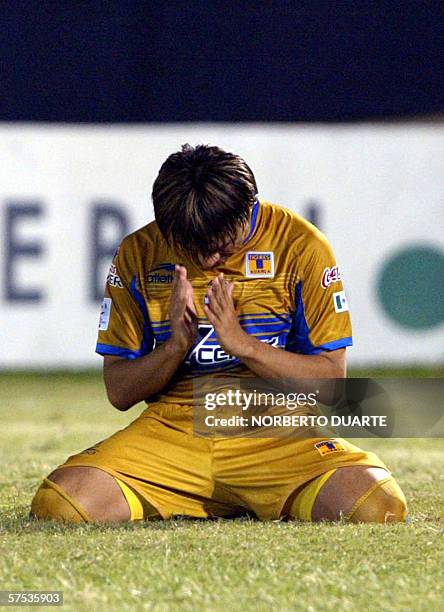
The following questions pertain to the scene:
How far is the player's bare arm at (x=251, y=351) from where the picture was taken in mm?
2910

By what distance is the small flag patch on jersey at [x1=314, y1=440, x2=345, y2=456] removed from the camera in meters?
3.07

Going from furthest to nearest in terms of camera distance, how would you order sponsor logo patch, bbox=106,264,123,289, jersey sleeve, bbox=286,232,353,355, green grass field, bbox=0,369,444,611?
sponsor logo patch, bbox=106,264,123,289, jersey sleeve, bbox=286,232,353,355, green grass field, bbox=0,369,444,611

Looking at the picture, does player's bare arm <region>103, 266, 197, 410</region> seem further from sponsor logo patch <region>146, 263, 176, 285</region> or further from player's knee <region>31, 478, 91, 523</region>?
player's knee <region>31, 478, 91, 523</region>

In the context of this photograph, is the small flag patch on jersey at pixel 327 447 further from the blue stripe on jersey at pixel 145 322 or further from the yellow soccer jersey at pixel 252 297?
the blue stripe on jersey at pixel 145 322

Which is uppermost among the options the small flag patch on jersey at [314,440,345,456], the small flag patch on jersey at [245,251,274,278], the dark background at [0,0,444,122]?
the dark background at [0,0,444,122]

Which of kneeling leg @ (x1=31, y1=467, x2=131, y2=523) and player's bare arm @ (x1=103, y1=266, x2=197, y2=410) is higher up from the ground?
player's bare arm @ (x1=103, y1=266, x2=197, y2=410)

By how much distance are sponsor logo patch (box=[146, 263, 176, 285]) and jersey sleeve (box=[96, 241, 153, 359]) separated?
0.14ft

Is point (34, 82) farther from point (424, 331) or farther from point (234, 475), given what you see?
point (234, 475)

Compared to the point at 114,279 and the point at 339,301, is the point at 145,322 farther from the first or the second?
the point at 339,301

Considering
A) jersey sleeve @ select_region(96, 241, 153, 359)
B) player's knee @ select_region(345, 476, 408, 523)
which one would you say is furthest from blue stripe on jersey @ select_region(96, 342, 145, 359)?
player's knee @ select_region(345, 476, 408, 523)

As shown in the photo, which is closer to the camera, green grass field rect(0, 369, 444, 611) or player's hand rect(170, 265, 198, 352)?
green grass field rect(0, 369, 444, 611)

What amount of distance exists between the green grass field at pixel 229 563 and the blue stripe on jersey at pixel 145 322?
466 millimetres

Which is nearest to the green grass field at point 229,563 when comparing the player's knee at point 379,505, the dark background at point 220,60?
the player's knee at point 379,505

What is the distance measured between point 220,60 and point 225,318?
5.03 meters
